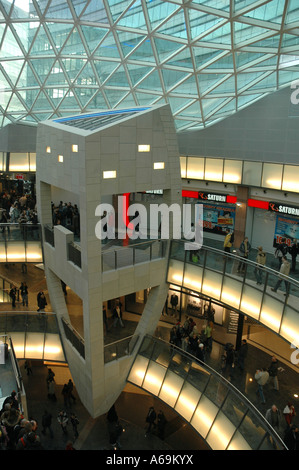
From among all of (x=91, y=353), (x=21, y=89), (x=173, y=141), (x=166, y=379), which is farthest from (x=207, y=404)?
(x=21, y=89)

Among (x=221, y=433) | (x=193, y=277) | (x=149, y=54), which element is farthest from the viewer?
(x=149, y=54)

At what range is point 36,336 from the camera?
2927 centimetres

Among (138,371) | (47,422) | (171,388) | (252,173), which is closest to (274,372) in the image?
(171,388)

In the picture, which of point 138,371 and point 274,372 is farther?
point 138,371

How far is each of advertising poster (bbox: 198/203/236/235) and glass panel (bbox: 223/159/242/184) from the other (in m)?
3.36

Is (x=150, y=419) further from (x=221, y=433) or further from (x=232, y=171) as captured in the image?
(x=232, y=171)

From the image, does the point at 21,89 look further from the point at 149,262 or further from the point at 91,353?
the point at 91,353

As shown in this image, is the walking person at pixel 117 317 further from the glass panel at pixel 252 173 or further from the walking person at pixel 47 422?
the glass panel at pixel 252 173

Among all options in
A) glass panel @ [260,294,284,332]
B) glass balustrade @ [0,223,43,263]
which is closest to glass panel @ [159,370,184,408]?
glass panel @ [260,294,284,332]

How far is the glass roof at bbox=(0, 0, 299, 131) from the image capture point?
27.3m

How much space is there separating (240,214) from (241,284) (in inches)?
587

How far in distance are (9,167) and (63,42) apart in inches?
762

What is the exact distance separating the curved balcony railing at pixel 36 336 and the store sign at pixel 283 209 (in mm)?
21018

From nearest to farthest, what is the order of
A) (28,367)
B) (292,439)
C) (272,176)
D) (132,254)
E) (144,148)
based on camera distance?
(292,439)
(144,148)
(132,254)
(28,367)
(272,176)
